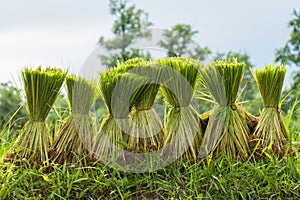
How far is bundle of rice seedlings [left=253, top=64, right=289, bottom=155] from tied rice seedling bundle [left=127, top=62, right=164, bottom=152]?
56 centimetres

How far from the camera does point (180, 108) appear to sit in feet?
7.58

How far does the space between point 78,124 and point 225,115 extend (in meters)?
0.79

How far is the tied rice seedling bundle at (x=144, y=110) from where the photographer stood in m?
2.25

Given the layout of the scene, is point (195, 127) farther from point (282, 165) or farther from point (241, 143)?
point (282, 165)

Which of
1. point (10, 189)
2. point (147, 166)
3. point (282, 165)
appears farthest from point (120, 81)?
point (282, 165)

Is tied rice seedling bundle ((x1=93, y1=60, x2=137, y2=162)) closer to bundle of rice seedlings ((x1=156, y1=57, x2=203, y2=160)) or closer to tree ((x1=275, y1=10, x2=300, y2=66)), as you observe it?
bundle of rice seedlings ((x1=156, y1=57, x2=203, y2=160))

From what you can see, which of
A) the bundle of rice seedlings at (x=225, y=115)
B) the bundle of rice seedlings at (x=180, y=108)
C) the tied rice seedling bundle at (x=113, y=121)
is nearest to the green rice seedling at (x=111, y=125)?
the tied rice seedling bundle at (x=113, y=121)

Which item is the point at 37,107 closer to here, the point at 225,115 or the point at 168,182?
the point at 168,182

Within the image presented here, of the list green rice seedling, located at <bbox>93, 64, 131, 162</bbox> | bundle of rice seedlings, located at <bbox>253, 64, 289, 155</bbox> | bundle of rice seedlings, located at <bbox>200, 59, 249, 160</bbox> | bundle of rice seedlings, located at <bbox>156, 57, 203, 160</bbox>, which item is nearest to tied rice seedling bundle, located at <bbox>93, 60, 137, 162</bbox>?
green rice seedling, located at <bbox>93, 64, 131, 162</bbox>

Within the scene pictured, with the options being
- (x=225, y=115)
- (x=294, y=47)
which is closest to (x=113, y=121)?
(x=225, y=115)

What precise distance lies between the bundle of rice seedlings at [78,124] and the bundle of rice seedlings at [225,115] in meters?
0.61

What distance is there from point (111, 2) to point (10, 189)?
6.21m

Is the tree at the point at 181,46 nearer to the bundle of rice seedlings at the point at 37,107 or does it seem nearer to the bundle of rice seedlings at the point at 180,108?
the bundle of rice seedlings at the point at 180,108

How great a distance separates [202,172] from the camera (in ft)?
6.99
